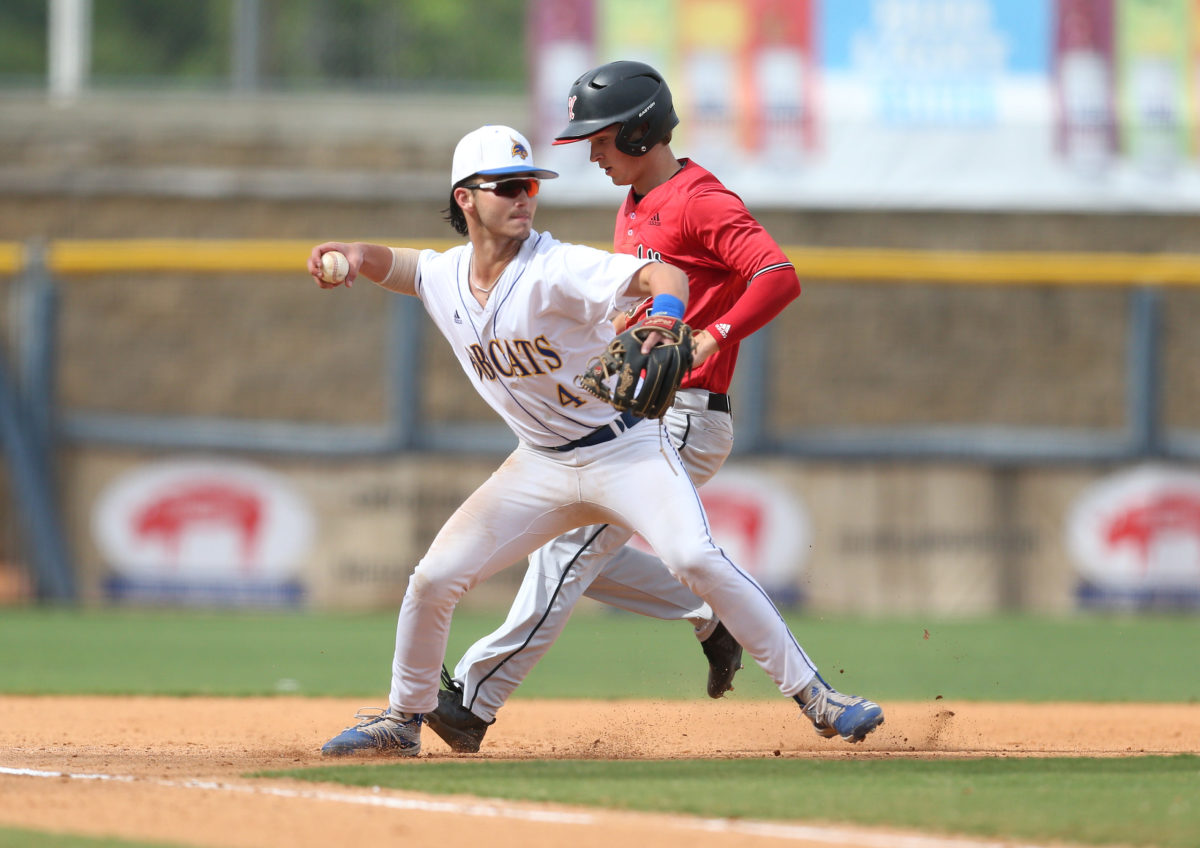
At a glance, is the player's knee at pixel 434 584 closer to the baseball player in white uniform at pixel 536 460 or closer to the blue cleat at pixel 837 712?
the baseball player in white uniform at pixel 536 460

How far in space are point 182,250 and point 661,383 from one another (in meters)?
7.58

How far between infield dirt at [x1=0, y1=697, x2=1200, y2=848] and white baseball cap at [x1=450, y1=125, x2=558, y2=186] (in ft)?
5.30

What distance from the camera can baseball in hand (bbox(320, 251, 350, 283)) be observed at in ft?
14.4

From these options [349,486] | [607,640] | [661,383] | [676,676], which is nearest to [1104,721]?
[676,676]

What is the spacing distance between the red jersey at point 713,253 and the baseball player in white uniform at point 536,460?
1.18 ft

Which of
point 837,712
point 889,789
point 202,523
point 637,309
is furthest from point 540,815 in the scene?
point 202,523

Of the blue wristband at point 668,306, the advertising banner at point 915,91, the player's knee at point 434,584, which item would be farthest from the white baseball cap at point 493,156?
the advertising banner at point 915,91

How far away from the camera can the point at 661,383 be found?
394 centimetres

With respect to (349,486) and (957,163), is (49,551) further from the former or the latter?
(957,163)

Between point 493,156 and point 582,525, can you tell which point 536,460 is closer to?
point 582,525

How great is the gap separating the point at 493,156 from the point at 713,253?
73 cm

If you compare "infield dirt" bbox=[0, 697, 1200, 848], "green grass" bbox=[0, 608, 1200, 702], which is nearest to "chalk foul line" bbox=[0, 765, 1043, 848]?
"infield dirt" bbox=[0, 697, 1200, 848]

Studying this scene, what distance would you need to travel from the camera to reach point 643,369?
3926 millimetres

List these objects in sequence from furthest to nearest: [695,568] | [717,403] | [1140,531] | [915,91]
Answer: [915,91], [1140,531], [717,403], [695,568]
